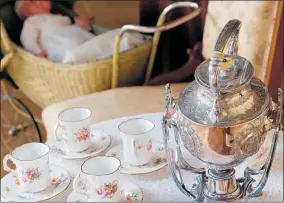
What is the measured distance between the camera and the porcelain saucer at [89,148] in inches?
44.4

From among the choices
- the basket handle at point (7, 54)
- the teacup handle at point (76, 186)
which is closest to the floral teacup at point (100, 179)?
the teacup handle at point (76, 186)

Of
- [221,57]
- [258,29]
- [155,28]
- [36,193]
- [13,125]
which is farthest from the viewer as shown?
[13,125]

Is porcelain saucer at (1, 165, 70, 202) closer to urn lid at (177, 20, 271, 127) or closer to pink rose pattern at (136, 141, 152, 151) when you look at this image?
pink rose pattern at (136, 141, 152, 151)

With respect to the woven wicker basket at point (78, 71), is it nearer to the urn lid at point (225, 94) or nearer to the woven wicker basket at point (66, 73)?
the woven wicker basket at point (66, 73)

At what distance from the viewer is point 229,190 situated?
953 millimetres

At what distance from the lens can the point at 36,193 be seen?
102 cm

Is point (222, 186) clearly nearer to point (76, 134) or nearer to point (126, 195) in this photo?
point (126, 195)

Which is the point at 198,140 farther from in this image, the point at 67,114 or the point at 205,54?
the point at 205,54

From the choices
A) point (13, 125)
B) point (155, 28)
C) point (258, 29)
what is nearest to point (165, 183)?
point (258, 29)

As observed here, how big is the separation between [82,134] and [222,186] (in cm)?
34

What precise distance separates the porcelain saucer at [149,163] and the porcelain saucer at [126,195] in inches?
1.9

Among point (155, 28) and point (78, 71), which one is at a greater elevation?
point (155, 28)

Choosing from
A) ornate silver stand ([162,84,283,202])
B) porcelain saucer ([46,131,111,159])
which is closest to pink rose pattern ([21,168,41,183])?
porcelain saucer ([46,131,111,159])

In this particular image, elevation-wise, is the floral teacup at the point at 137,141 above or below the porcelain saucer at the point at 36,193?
above
